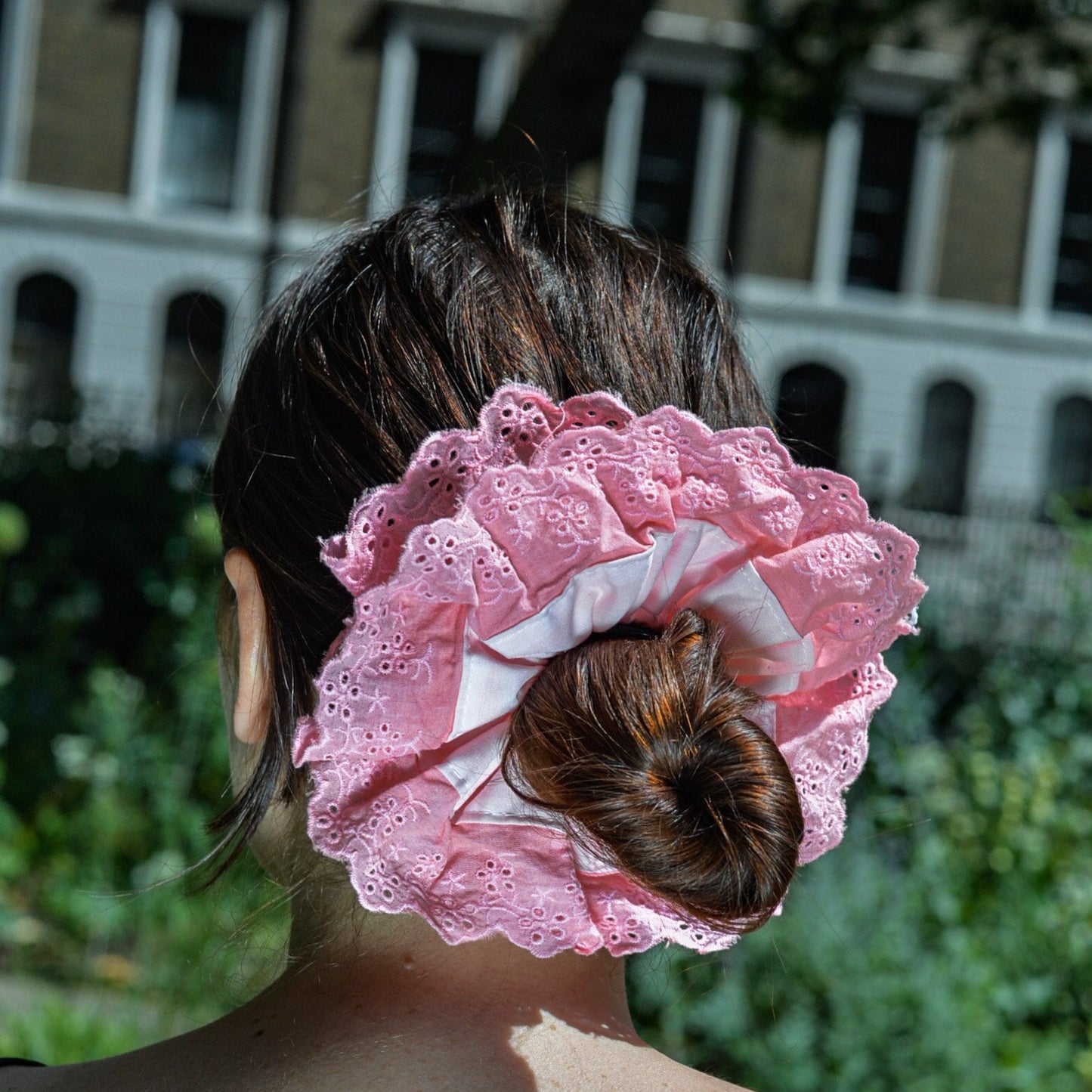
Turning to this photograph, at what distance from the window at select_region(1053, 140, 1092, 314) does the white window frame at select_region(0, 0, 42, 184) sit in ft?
51.0

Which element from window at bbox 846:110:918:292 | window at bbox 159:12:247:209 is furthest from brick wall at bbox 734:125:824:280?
window at bbox 159:12:247:209

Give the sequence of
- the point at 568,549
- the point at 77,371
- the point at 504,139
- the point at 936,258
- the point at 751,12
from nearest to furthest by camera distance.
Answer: the point at 568,549 → the point at 504,139 → the point at 751,12 → the point at 77,371 → the point at 936,258

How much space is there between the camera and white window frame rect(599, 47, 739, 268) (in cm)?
2059

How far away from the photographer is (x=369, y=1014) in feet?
3.75

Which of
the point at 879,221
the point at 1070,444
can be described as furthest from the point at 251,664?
the point at 1070,444

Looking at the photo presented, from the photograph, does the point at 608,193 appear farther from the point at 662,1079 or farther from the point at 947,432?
the point at 662,1079

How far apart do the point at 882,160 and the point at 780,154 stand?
6.13 ft

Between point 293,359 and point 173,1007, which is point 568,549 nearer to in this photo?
point 293,359

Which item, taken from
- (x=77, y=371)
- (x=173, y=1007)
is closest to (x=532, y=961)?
(x=173, y=1007)

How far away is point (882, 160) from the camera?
21609 millimetres

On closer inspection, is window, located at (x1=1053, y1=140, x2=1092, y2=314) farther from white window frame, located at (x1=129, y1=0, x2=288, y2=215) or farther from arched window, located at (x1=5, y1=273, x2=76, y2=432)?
arched window, located at (x1=5, y1=273, x2=76, y2=432)

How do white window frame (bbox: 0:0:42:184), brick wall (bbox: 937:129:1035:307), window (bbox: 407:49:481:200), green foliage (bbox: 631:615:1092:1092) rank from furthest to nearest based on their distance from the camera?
brick wall (bbox: 937:129:1035:307)
window (bbox: 407:49:481:200)
white window frame (bbox: 0:0:42:184)
green foliage (bbox: 631:615:1092:1092)

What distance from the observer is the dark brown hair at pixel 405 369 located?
3.92ft

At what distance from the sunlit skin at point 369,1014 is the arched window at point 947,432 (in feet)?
69.8
